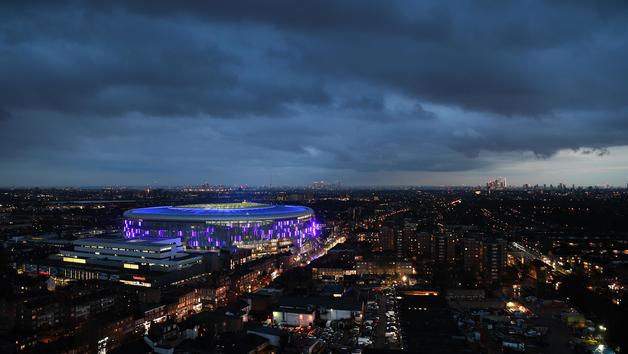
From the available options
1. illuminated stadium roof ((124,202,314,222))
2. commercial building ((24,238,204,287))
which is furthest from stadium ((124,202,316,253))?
commercial building ((24,238,204,287))

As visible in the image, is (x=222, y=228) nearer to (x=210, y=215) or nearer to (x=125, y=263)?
(x=210, y=215)

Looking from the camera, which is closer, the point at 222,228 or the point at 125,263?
the point at 125,263

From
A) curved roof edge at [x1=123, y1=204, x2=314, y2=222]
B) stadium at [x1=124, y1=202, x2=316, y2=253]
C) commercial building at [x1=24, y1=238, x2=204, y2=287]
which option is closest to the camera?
commercial building at [x1=24, y1=238, x2=204, y2=287]

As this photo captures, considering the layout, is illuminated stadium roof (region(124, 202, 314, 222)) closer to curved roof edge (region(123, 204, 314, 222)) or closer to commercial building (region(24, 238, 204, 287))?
curved roof edge (region(123, 204, 314, 222))

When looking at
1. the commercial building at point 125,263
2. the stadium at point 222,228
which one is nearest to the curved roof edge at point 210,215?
the stadium at point 222,228

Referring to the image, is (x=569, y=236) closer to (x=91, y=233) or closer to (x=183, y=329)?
(x=183, y=329)

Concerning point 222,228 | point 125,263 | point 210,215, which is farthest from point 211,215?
point 125,263

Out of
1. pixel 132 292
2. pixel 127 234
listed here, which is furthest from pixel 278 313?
pixel 127 234

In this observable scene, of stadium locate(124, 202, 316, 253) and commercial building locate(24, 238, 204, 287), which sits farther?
stadium locate(124, 202, 316, 253)

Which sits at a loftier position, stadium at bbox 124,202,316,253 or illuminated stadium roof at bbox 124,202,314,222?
illuminated stadium roof at bbox 124,202,314,222
